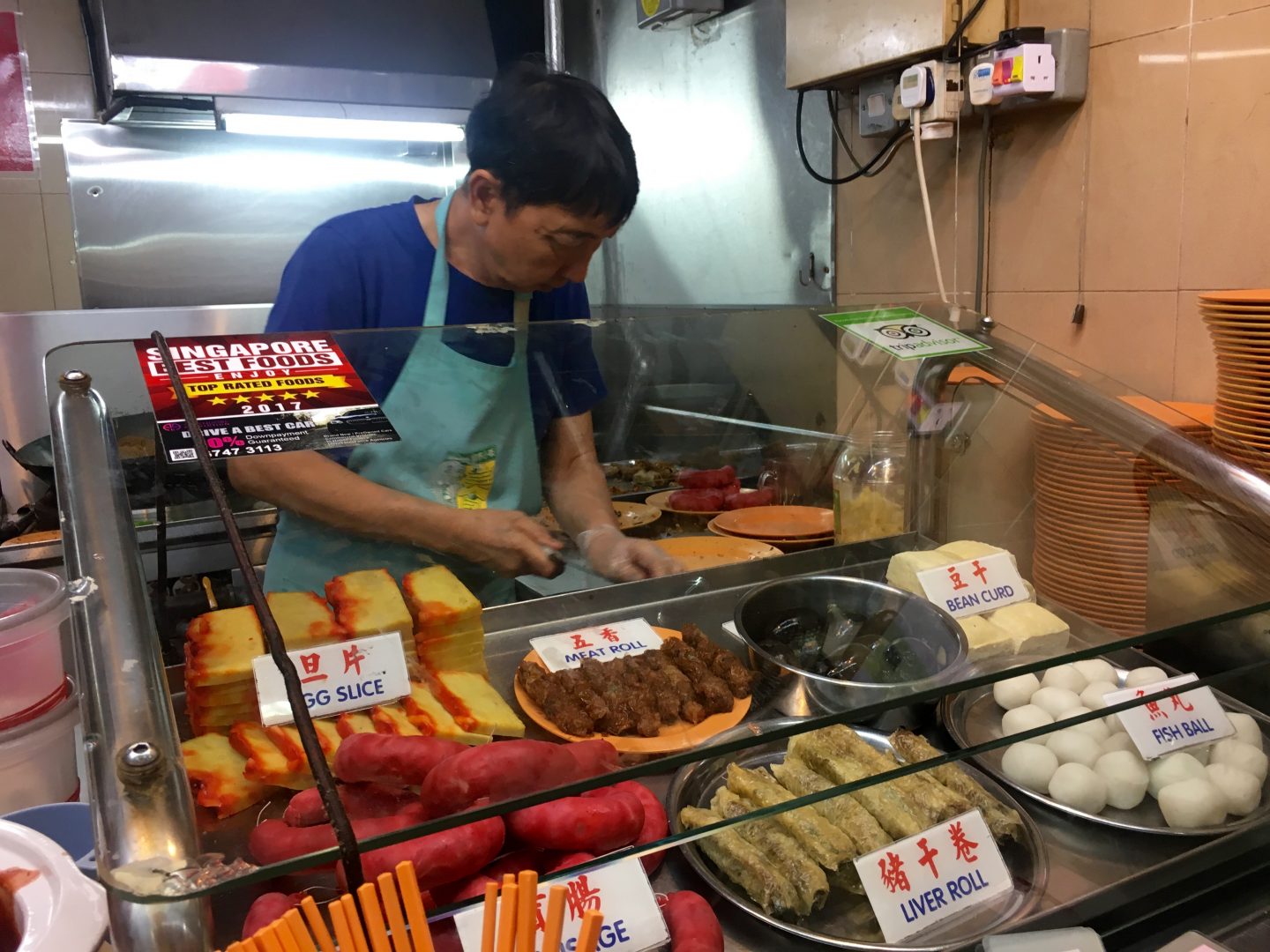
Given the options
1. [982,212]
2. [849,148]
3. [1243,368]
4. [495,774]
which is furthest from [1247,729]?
[849,148]

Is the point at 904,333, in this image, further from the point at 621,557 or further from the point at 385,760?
the point at 385,760

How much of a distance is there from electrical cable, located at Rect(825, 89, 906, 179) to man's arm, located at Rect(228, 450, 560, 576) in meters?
2.00

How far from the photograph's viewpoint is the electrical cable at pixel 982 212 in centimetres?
239

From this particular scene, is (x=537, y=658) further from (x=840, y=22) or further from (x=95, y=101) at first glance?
(x=95, y=101)

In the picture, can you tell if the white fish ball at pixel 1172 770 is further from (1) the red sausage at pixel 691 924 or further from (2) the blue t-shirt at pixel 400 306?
(2) the blue t-shirt at pixel 400 306

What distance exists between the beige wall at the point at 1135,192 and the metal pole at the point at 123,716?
2054 millimetres

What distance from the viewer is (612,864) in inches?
33.9

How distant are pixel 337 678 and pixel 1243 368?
1415 millimetres

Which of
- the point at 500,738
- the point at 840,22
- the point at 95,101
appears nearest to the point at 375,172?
the point at 95,101

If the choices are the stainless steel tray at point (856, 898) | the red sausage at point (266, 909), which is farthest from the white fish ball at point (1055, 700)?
the red sausage at point (266, 909)

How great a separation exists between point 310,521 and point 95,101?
3.21 meters

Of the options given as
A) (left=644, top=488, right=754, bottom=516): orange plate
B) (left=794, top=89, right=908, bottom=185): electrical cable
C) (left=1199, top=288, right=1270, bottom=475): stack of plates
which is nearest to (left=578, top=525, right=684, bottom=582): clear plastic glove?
(left=644, top=488, right=754, bottom=516): orange plate

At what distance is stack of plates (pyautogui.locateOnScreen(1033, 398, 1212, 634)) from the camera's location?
1.07 meters

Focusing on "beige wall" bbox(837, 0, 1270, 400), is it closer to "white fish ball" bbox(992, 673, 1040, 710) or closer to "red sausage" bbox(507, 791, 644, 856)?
"white fish ball" bbox(992, 673, 1040, 710)
